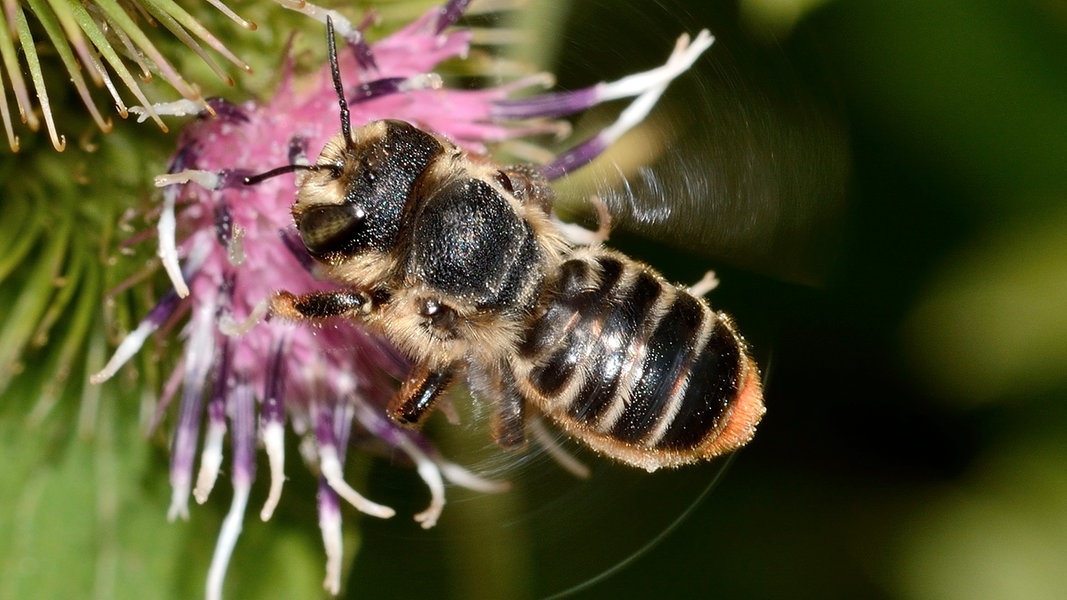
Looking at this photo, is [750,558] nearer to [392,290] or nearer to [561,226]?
[561,226]

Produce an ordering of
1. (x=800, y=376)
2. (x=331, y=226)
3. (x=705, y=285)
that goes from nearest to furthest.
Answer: (x=331, y=226) → (x=705, y=285) → (x=800, y=376)

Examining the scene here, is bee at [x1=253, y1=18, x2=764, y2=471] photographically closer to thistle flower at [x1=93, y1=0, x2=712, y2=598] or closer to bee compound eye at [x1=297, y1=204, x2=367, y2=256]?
bee compound eye at [x1=297, y1=204, x2=367, y2=256]

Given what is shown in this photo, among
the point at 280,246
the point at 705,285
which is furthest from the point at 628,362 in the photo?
the point at 280,246

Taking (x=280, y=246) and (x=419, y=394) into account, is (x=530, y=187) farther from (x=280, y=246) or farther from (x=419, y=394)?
(x=280, y=246)

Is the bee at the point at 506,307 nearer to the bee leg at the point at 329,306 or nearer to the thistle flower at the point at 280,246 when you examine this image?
the bee leg at the point at 329,306

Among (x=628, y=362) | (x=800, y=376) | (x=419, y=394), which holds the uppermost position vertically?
(x=628, y=362)

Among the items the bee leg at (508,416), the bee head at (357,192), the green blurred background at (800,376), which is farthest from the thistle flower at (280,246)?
the bee head at (357,192)

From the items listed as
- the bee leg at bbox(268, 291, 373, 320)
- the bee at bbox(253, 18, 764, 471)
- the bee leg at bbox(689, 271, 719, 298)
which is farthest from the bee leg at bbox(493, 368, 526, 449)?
the bee leg at bbox(689, 271, 719, 298)
